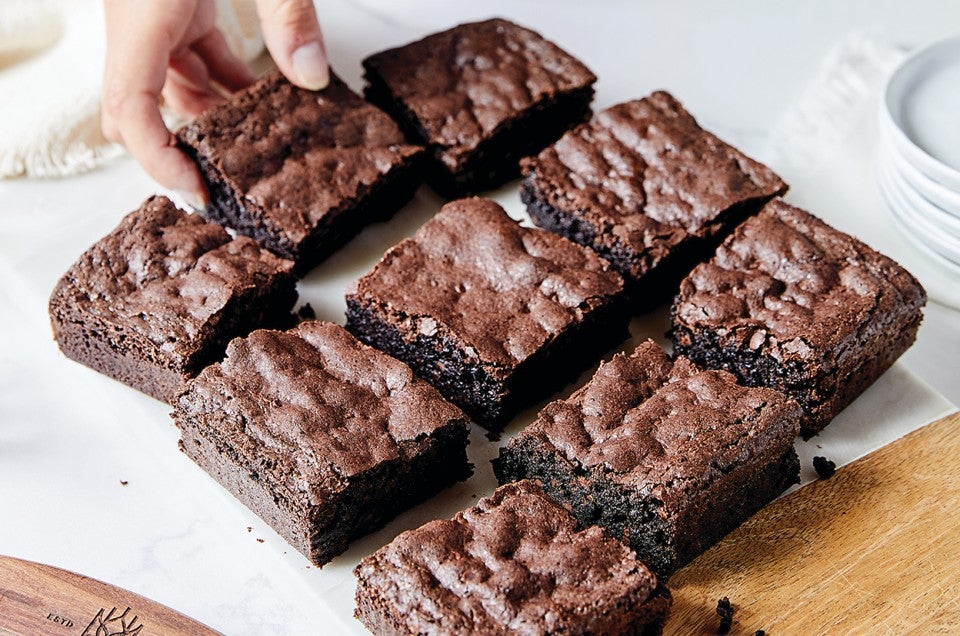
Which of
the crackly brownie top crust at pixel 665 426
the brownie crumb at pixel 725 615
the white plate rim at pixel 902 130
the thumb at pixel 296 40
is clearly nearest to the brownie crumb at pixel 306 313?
the thumb at pixel 296 40

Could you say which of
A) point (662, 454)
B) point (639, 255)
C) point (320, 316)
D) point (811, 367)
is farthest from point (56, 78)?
point (811, 367)

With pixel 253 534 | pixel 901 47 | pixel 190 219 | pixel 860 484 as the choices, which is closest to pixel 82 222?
pixel 190 219

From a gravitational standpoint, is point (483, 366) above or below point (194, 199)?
above

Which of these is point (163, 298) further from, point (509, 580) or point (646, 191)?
Result: point (646, 191)

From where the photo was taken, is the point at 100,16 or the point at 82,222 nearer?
the point at 82,222

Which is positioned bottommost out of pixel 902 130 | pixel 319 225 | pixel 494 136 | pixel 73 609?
pixel 73 609

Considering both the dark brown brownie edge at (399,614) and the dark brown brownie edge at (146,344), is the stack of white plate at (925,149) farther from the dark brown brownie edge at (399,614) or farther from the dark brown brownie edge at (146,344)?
the dark brown brownie edge at (146,344)

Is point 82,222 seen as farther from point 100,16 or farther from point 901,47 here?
point 901,47
